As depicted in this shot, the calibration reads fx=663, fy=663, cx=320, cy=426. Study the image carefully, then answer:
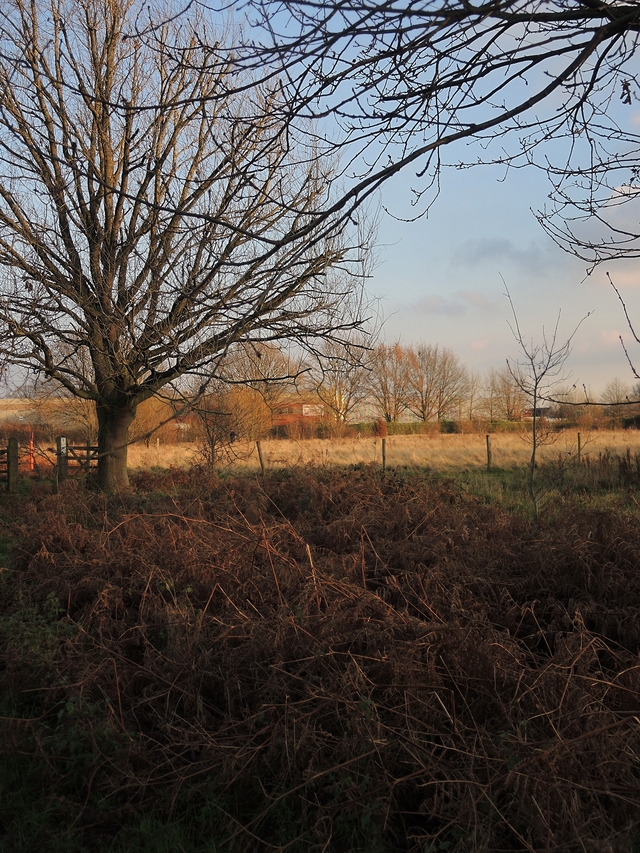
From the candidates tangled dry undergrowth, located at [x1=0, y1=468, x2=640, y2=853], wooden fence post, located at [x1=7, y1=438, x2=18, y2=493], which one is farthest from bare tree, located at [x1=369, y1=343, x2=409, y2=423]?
tangled dry undergrowth, located at [x1=0, y1=468, x2=640, y2=853]

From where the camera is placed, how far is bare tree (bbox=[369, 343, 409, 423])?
151 ft

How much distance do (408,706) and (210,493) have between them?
23.8ft

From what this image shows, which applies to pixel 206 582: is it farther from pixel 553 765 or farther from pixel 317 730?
pixel 553 765

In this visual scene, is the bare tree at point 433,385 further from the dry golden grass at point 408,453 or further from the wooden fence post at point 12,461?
the wooden fence post at point 12,461

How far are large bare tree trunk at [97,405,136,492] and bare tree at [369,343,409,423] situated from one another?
32.1 metres

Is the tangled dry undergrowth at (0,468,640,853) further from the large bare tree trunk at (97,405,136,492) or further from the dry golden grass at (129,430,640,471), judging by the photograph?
the dry golden grass at (129,430,640,471)

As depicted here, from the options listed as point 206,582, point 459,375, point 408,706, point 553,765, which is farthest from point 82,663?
point 459,375

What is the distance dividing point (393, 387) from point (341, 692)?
4551cm

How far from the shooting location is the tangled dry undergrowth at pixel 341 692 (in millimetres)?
2869

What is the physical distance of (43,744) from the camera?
11.7 ft

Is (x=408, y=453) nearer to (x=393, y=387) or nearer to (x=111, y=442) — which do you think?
(x=111, y=442)

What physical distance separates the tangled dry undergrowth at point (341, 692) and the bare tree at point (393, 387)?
3926 cm

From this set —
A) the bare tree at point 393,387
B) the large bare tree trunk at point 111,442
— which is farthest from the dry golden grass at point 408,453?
the bare tree at point 393,387

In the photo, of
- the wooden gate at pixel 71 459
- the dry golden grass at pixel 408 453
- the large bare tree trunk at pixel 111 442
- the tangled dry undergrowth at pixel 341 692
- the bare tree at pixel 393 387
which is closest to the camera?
the tangled dry undergrowth at pixel 341 692
